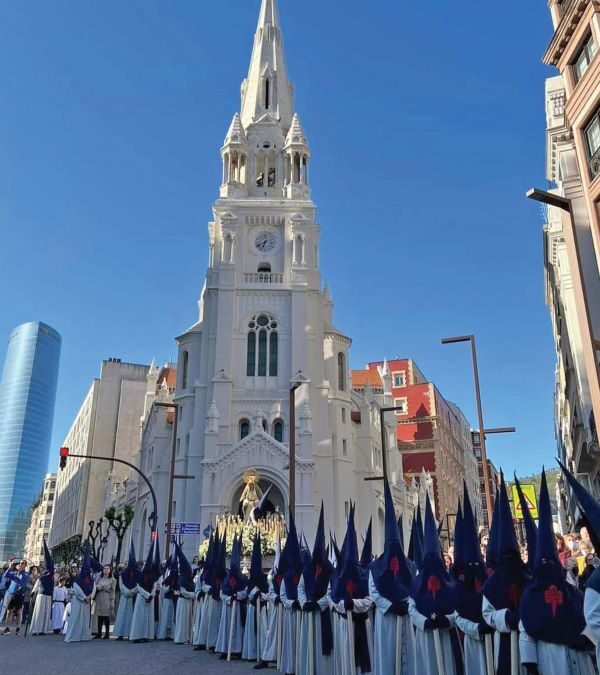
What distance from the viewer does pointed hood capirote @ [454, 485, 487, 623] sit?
7332 mm

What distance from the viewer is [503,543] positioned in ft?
22.8

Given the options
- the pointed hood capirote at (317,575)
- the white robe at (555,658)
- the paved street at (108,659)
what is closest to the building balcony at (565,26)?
the pointed hood capirote at (317,575)

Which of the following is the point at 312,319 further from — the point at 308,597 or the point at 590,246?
the point at 308,597

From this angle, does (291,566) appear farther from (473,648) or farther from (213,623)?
(473,648)

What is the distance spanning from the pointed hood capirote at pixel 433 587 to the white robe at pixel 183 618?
8.99 meters

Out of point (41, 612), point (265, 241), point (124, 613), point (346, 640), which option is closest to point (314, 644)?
point (346, 640)

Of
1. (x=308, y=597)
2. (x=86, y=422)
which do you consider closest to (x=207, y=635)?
(x=308, y=597)

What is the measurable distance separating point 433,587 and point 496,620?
1327 millimetres

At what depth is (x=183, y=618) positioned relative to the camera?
1543cm

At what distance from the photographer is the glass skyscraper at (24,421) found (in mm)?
165500

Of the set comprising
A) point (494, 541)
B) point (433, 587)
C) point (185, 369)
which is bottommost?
point (433, 587)

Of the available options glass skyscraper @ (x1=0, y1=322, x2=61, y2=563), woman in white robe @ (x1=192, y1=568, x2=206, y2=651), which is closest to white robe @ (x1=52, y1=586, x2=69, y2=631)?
woman in white robe @ (x1=192, y1=568, x2=206, y2=651)

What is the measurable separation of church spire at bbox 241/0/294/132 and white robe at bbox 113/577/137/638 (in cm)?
4101

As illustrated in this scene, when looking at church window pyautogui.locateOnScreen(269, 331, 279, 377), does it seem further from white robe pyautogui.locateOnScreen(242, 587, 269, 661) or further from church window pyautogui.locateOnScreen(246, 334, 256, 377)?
white robe pyautogui.locateOnScreen(242, 587, 269, 661)
